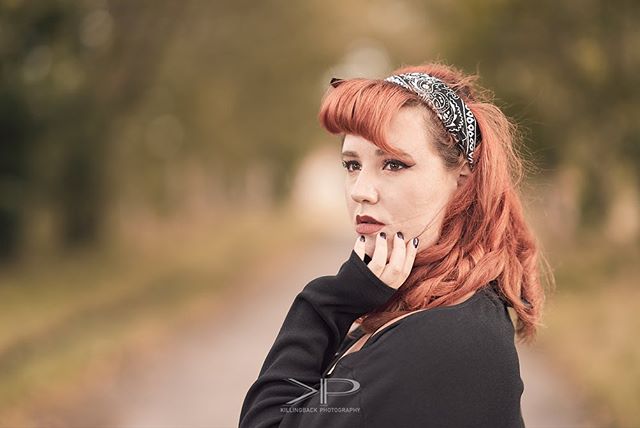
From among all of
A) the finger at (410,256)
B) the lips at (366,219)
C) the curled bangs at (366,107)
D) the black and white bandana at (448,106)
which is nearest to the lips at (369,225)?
the lips at (366,219)

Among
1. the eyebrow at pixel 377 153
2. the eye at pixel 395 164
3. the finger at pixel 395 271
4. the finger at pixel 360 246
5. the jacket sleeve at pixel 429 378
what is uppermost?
the eyebrow at pixel 377 153

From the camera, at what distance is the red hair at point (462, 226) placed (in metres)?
2.19

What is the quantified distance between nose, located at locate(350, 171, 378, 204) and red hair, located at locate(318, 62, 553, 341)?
0.12 metres

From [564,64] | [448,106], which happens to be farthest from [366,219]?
[564,64]

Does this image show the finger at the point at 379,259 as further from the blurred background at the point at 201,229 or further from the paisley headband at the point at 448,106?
the blurred background at the point at 201,229

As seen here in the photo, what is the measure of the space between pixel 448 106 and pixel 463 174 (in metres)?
0.22

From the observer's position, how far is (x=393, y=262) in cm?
219

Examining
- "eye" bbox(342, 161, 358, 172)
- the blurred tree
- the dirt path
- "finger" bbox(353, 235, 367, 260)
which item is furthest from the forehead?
the blurred tree

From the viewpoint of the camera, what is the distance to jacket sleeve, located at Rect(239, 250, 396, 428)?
2.18 m

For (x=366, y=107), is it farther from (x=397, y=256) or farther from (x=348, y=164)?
(x=397, y=256)

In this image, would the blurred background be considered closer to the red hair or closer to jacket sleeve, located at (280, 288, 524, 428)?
the red hair

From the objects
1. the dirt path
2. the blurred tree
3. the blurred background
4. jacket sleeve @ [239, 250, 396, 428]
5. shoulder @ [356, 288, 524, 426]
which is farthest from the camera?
the blurred tree

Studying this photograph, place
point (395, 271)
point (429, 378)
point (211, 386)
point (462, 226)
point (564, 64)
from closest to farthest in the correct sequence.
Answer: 1. point (429, 378)
2. point (395, 271)
3. point (462, 226)
4. point (211, 386)
5. point (564, 64)

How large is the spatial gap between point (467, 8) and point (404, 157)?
14711 mm
